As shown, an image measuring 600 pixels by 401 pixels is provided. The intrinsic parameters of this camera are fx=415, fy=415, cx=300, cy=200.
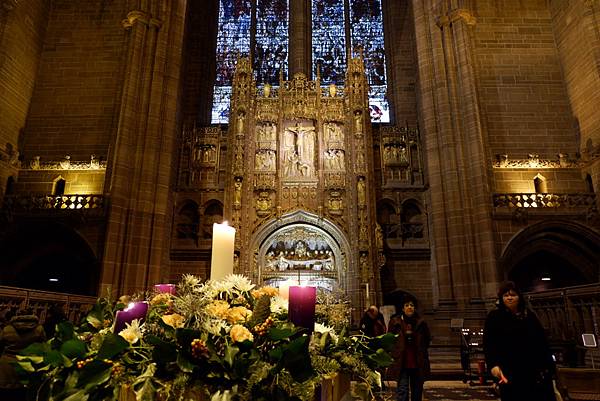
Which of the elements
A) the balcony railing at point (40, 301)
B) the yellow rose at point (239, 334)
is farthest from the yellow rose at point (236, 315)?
the balcony railing at point (40, 301)

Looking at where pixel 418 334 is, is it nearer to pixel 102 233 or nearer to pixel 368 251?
pixel 368 251

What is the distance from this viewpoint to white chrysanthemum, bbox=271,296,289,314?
191 cm

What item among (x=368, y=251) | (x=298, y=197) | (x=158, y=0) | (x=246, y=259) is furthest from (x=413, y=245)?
(x=158, y=0)

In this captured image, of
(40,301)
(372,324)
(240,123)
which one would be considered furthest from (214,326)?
(240,123)

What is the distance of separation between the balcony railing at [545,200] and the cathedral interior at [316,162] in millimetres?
66

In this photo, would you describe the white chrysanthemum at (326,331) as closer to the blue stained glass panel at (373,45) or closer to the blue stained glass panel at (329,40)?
the blue stained glass panel at (373,45)

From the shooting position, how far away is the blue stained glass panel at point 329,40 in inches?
728

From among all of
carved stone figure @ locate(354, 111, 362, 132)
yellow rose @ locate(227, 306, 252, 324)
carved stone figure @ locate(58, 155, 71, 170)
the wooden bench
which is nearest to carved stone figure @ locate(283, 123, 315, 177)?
carved stone figure @ locate(354, 111, 362, 132)

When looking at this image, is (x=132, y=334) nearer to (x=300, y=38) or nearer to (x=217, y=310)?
(x=217, y=310)

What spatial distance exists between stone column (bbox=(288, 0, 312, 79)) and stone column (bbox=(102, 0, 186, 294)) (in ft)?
16.3

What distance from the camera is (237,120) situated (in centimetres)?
1532

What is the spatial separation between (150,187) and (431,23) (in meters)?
11.5

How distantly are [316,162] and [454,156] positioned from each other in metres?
4.74

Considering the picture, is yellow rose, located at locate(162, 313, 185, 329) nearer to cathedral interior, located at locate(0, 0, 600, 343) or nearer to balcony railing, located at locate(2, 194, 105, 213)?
cathedral interior, located at locate(0, 0, 600, 343)
